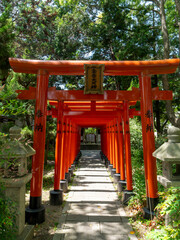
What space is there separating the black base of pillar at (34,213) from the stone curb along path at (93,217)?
1.56ft

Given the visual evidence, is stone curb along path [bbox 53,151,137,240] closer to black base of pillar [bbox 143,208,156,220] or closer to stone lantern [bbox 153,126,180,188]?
black base of pillar [bbox 143,208,156,220]

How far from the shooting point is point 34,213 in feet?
12.6

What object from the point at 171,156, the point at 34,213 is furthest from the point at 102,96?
the point at 34,213

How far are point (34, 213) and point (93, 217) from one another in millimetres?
1463

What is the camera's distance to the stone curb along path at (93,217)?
3547 mm

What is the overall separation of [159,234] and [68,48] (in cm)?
1379

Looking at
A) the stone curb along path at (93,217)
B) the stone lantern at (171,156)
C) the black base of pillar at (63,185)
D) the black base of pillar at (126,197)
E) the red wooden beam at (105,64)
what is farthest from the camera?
the black base of pillar at (63,185)

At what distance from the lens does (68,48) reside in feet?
45.0

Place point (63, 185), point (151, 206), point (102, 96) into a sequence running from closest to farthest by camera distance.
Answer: point (151, 206) < point (102, 96) < point (63, 185)

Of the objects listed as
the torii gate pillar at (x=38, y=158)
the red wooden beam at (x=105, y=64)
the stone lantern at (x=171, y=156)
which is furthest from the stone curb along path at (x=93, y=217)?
the red wooden beam at (x=105, y=64)

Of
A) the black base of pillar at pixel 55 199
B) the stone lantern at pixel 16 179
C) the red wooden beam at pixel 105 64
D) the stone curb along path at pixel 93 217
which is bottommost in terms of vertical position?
the stone curb along path at pixel 93 217

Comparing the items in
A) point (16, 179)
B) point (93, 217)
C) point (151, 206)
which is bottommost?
point (93, 217)

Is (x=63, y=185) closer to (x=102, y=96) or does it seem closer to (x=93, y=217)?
(x=93, y=217)

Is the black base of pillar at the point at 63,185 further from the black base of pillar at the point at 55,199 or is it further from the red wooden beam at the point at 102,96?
the red wooden beam at the point at 102,96
